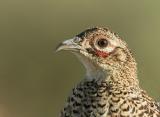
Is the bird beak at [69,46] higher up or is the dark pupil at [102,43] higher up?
the dark pupil at [102,43]

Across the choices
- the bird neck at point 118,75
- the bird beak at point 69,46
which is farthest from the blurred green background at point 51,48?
the bird beak at point 69,46

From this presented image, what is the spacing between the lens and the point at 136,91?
10.3m

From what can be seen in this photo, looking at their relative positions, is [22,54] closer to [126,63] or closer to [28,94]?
[28,94]

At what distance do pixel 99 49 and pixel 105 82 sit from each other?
31 cm

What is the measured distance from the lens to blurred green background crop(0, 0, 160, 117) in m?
18.5

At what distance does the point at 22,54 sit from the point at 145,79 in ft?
8.33

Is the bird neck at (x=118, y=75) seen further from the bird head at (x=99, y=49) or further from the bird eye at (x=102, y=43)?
the bird eye at (x=102, y=43)

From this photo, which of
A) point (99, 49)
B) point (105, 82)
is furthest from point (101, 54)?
point (105, 82)

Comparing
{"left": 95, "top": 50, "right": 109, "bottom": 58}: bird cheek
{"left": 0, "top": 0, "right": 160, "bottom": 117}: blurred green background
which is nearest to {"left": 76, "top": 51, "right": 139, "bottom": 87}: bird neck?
{"left": 95, "top": 50, "right": 109, "bottom": 58}: bird cheek

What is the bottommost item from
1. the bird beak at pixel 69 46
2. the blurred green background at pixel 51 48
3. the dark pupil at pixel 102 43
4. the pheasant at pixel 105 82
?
the pheasant at pixel 105 82

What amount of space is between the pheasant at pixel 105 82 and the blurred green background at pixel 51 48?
6660mm

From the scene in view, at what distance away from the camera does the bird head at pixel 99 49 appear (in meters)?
10.2

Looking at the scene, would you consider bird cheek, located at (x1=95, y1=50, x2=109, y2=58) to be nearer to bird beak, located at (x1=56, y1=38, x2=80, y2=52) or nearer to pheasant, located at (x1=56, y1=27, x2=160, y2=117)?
pheasant, located at (x1=56, y1=27, x2=160, y2=117)

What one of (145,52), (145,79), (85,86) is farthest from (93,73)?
(145,52)
